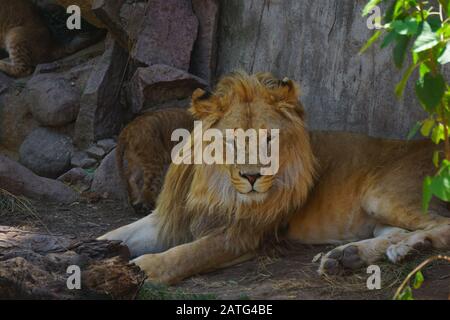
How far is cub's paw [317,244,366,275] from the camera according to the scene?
4.67 meters

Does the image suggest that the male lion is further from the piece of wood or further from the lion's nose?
the piece of wood

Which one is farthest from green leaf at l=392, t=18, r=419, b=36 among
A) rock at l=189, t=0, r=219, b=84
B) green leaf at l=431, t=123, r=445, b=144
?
rock at l=189, t=0, r=219, b=84

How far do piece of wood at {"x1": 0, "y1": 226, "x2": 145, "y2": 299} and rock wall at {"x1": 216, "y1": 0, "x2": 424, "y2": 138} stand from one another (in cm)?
261

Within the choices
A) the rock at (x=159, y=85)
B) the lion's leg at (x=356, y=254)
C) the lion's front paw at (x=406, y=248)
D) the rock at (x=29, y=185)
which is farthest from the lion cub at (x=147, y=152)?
the lion's front paw at (x=406, y=248)

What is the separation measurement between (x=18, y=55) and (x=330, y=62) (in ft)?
12.4

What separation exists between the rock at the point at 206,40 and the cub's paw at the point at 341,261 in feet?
9.33

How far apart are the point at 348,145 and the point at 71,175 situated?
2.83 m

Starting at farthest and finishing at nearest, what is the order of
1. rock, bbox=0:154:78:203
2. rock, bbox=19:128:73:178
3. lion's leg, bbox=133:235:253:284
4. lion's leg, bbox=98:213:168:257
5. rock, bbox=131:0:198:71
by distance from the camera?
1. rock, bbox=19:128:73:178
2. rock, bbox=131:0:198:71
3. rock, bbox=0:154:78:203
4. lion's leg, bbox=98:213:168:257
5. lion's leg, bbox=133:235:253:284

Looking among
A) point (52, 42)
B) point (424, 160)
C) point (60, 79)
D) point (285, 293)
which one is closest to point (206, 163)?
point (285, 293)

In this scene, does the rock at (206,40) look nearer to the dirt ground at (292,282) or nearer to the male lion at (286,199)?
the male lion at (286,199)

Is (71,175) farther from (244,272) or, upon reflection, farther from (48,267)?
(48,267)

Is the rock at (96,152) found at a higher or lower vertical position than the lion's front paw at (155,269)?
higher

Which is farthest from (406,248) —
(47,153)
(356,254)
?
(47,153)

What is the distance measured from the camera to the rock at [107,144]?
751cm
